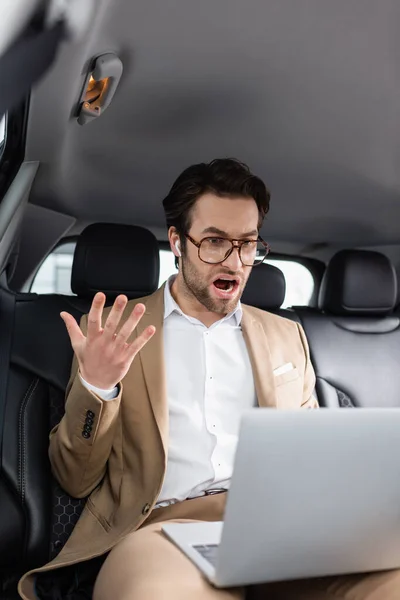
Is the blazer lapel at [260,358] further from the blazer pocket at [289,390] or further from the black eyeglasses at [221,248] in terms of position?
the black eyeglasses at [221,248]

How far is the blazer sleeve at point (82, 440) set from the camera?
166cm

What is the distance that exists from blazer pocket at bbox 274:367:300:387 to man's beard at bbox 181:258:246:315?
0.74ft

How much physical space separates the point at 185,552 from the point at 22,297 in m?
1.05

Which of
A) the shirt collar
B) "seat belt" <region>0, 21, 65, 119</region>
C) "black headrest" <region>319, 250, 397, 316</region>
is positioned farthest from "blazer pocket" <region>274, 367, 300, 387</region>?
"seat belt" <region>0, 21, 65, 119</region>

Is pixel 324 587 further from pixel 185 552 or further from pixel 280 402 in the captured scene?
pixel 280 402

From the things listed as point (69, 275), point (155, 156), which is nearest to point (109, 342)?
point (69, 275)

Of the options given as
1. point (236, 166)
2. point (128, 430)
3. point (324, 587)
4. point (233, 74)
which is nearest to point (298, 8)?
point (233, 74)

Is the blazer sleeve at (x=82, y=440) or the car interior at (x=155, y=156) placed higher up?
the car interior at (x=155, y=156)

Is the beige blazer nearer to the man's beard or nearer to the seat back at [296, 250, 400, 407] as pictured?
the man's beard

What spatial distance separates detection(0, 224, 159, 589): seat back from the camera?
6.06ft

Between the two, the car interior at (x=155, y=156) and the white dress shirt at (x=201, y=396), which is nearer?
the car interior at (x=155, y=156)

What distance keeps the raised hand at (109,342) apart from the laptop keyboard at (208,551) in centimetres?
41

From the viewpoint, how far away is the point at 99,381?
5.33 ft

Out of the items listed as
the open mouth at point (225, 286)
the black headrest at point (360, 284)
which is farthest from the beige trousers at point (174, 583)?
the black headrest at point (360, 284)
